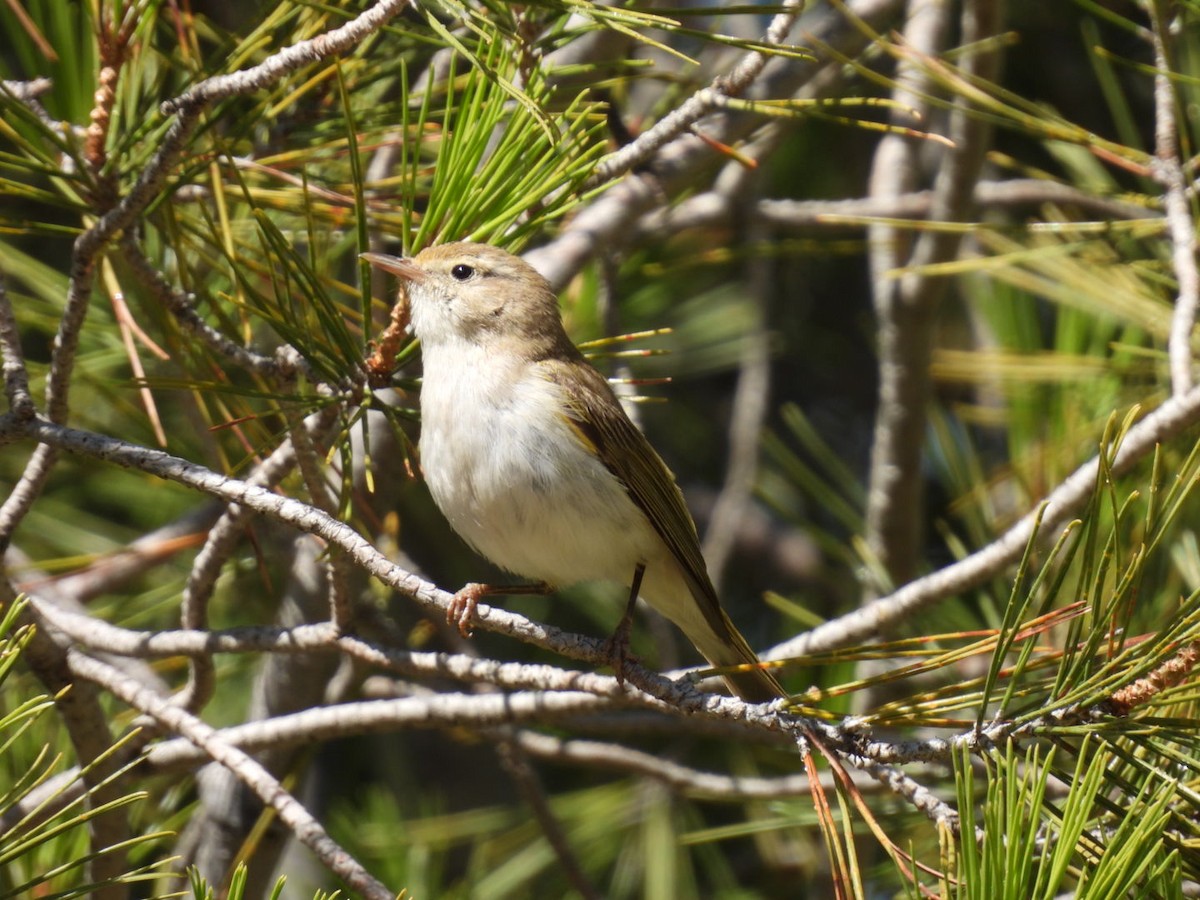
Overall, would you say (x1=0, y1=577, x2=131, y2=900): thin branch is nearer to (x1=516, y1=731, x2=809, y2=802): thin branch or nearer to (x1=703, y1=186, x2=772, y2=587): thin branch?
(x1=516, y1=731, x2=809, y2=802): thin branch

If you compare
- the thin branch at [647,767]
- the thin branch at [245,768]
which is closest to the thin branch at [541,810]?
the thin branch at [647,767]

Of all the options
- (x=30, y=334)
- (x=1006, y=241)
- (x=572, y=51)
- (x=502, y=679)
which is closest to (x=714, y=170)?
(x=572, y=51)

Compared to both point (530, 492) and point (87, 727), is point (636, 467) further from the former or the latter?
point (87, 727)

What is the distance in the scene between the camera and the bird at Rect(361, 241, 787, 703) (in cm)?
255

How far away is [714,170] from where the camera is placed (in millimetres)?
3484

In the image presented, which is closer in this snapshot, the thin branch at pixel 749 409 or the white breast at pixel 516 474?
the white breast at pixel 516 474

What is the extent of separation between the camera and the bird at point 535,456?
255 cm

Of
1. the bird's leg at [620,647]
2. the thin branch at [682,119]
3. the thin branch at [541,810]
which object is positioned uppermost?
the thin branch at [682,119]

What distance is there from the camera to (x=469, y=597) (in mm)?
2410

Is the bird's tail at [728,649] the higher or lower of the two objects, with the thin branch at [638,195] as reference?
lower

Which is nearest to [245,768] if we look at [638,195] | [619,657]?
[619,657]

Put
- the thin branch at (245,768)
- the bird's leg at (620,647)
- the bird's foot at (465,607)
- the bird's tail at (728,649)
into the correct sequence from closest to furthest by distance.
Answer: the thin branch at (245,768), the bird's foot at (465,607), the bird's leg at (620,647), the bird's tail at (728,649)

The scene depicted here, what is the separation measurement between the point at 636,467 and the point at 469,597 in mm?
556

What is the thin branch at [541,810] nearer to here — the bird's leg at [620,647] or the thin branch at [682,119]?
the bird's leg at [620,647]
